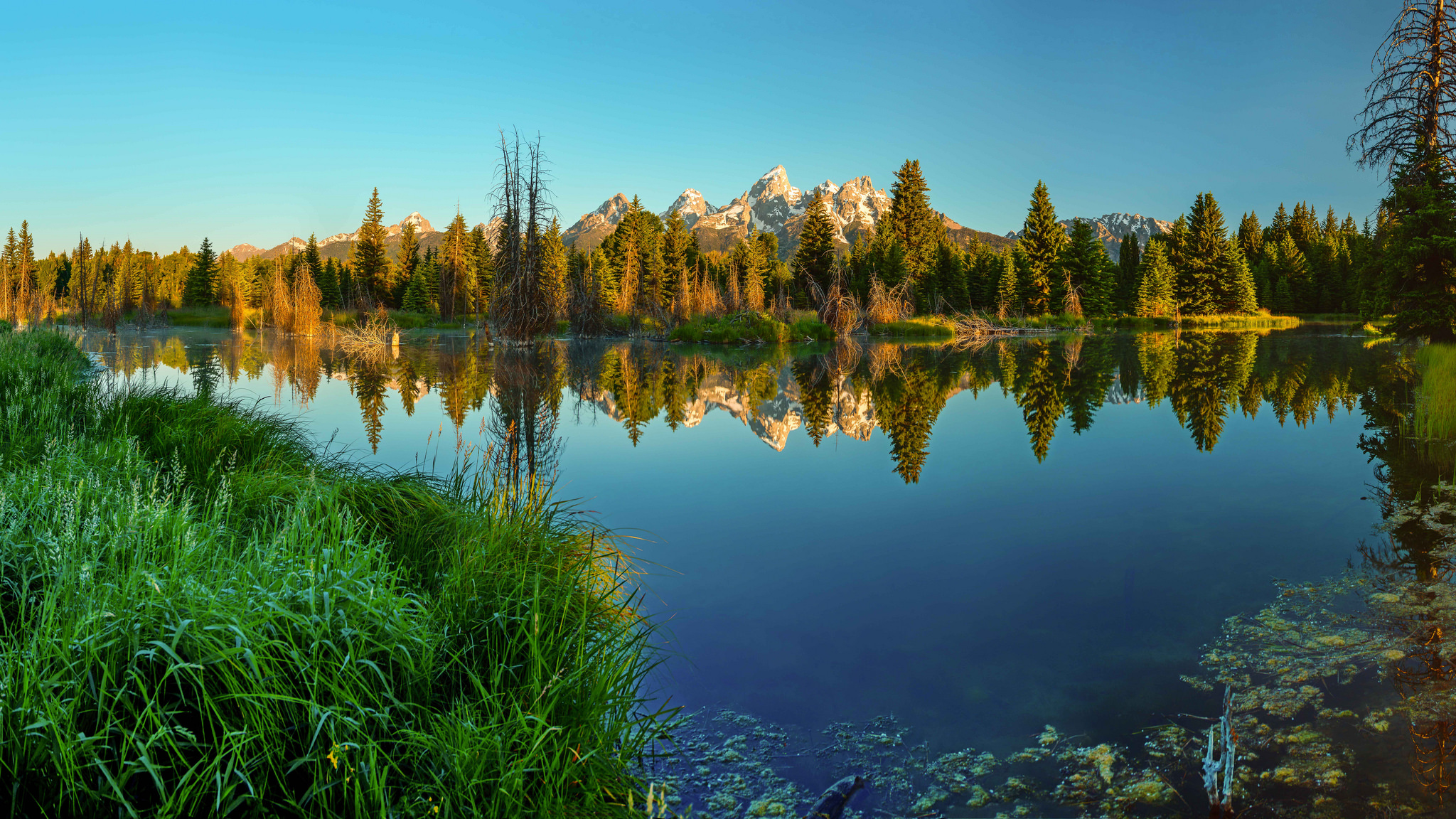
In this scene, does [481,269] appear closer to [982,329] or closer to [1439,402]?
[982,329]

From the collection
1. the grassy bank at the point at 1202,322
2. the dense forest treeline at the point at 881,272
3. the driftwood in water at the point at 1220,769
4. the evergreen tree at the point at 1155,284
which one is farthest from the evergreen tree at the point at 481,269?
the driftwood in water at the point at 1220,769

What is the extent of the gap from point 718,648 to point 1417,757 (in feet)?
9.75

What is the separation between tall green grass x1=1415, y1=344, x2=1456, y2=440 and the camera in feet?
31.8

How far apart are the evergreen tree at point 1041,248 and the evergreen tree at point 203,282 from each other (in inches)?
2730

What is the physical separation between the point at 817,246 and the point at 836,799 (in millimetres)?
53108

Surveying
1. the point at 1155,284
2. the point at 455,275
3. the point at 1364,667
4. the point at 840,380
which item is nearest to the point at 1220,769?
the point at 1364,667

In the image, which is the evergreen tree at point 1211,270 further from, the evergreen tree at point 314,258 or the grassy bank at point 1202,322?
the evergreen tree at point 314,258

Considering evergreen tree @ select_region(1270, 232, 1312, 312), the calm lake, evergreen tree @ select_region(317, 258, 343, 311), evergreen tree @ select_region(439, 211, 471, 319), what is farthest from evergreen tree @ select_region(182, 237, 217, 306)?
evergreen tree @ select_region(1270, 232, 1312, 312)

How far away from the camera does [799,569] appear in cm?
550

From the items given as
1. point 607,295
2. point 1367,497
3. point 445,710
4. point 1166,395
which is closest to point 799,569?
point 445,710

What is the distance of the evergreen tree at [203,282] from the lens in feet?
228

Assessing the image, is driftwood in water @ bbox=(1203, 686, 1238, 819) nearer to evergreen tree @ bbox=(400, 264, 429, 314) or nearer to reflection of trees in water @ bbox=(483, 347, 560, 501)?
reflection of trees in water @ bbox=(483, 347, 560, 501)

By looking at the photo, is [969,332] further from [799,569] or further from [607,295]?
[799,569]

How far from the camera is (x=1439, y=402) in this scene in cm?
1012
